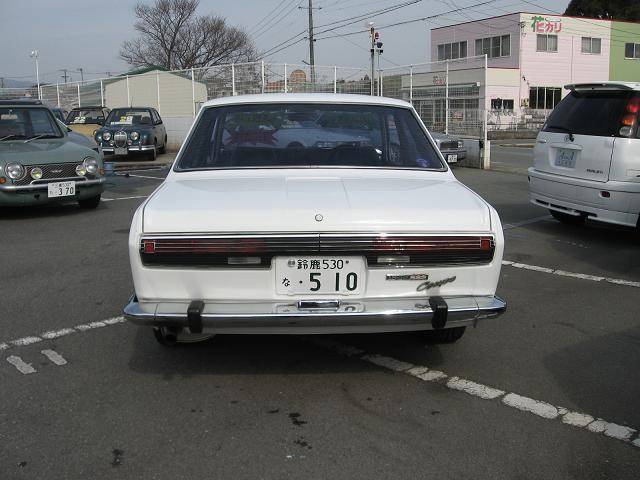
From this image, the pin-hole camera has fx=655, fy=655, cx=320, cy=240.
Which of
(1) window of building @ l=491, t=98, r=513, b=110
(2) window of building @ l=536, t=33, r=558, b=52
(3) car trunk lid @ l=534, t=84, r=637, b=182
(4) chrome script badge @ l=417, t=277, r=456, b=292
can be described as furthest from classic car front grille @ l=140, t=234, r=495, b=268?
(2) window of building @ l=536, t=33, r=558, b=52

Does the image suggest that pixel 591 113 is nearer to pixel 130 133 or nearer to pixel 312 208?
pixel 312 208

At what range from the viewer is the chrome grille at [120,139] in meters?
17.7

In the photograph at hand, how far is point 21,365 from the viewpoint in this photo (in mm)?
3967

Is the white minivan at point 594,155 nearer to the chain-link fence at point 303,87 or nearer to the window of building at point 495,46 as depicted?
the chain-link fence at point 303,87

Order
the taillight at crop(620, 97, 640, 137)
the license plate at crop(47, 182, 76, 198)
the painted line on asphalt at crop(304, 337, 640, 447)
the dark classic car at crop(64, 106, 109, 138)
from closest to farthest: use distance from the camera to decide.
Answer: the painted line on asphalt at crop(304, 337, 640, 447) < the taillight at crop(620, 97, 640, 137) < the license plate at crop(47, 182, 76, 198) < the dark classic car at crop(64, 106, 109, 138)

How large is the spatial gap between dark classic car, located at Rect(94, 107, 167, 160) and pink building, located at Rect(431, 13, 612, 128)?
79.4ft

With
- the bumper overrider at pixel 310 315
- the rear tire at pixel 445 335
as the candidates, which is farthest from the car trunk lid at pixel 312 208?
the rear tire at pixel 445 335

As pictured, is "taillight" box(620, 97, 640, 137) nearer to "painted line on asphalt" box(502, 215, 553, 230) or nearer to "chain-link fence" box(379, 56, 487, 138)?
"painted line on asphalt" box(502, 215, 553, 230)

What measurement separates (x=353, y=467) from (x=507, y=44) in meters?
43.2

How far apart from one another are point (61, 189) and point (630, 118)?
725 centimetres

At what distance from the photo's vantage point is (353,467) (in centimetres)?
282

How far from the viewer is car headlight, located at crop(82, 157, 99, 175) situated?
31.1 ft

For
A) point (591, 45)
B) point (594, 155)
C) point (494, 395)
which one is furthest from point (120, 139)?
point (591, 45)

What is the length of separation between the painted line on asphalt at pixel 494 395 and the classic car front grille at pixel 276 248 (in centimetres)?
87
